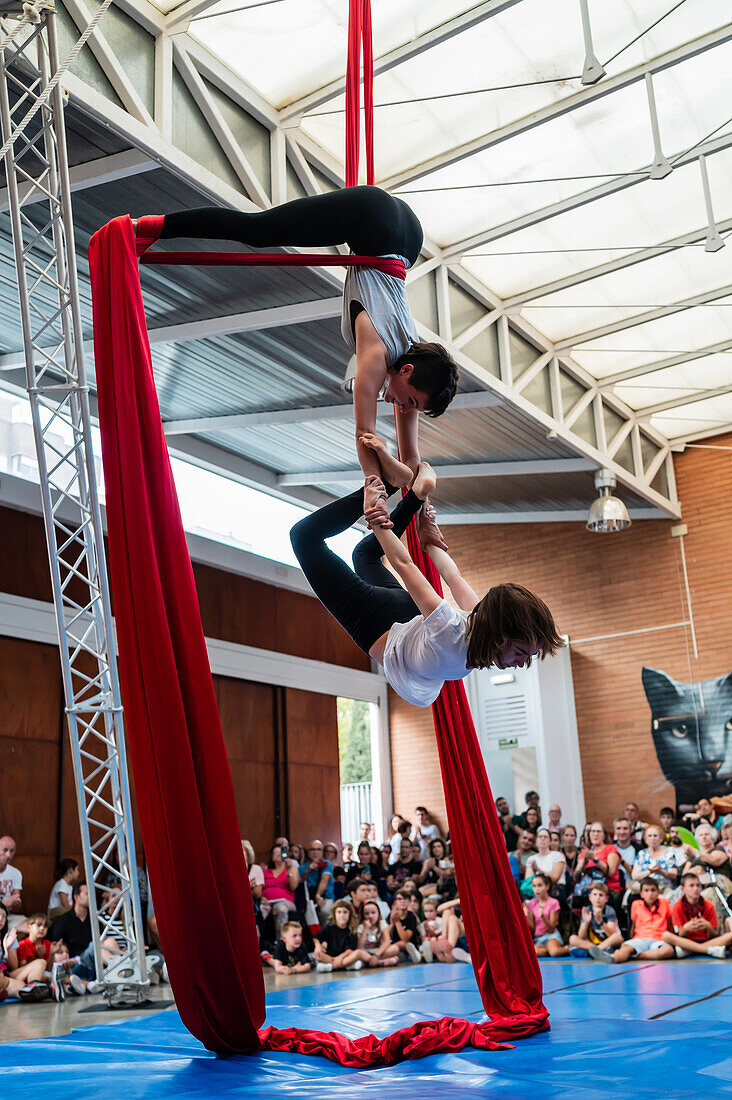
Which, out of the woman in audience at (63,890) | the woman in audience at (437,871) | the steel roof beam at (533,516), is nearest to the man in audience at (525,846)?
the woman in audience at (437,871)

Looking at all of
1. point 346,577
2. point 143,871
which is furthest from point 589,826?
point 346,577

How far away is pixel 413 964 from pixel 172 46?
6.90 meters

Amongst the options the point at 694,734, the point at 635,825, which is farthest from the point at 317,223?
the point at 694,734

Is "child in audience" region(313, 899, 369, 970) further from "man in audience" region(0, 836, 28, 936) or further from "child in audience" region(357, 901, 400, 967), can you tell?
"man in audience" region(0, 836, 28, 936)

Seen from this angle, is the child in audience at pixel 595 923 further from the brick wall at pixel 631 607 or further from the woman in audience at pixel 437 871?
the brick wall at pixel 631 607

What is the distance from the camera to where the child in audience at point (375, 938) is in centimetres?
798

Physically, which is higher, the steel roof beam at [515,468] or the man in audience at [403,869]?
the steel roof beam at [515,468]

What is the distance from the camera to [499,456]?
1019cm

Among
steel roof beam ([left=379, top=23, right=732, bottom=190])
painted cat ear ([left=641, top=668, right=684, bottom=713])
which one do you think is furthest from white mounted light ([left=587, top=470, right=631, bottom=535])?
steel roof beam ([left=379, top=23, right=732, bottom=190])

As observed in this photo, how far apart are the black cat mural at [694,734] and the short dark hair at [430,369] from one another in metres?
8.42

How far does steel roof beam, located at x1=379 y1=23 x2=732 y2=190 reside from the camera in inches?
250

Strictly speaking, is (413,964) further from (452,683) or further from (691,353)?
(691,353)

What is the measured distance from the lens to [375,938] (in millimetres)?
8180

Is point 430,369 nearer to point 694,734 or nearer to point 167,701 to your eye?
point 167,701
